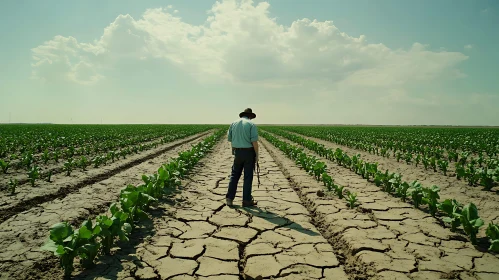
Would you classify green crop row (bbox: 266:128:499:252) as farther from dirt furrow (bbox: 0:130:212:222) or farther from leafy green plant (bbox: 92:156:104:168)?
leafy green plant (bbox: 92:156:104:168)

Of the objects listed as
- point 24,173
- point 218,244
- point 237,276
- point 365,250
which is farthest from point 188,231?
point 24,173

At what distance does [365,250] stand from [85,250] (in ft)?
11.0

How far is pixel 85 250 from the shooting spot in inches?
118

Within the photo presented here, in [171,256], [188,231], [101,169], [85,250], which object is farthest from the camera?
[101,169]

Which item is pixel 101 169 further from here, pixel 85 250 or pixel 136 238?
pixel 85 250

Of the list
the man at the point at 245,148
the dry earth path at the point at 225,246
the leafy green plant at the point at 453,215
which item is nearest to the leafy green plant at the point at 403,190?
the leafy green plant at the point at 453,215

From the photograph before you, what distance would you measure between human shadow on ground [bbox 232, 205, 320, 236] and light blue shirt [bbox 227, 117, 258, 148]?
1.23 metres

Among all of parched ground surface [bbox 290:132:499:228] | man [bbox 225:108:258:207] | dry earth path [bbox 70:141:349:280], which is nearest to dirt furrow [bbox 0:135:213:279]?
dry earth path [bbox 70:141:349:280]

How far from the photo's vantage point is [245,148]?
548 centimetres

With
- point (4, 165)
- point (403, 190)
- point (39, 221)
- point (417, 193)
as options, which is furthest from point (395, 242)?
point (4, 165)

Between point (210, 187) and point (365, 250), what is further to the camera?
point (210, 187)

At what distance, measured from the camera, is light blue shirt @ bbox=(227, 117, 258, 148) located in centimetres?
536

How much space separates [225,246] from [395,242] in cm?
237

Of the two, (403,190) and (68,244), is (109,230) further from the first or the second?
(403,190)
